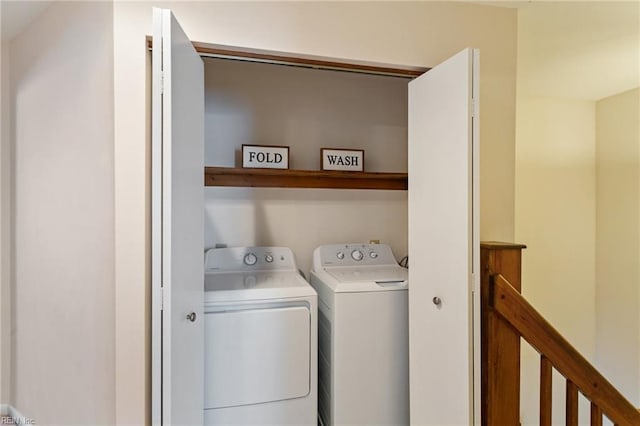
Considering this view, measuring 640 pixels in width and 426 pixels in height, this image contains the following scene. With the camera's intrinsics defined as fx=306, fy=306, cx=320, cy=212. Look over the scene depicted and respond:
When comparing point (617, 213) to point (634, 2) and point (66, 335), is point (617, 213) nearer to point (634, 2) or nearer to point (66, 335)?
point (634, 2)

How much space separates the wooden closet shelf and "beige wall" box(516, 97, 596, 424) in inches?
60.3

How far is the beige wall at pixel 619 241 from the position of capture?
2.74 meters

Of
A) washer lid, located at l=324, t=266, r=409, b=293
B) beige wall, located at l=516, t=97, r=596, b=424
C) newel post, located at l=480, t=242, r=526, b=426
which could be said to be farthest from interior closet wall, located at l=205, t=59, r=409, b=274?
beige wall, located at l=516, t=97, r=596, b=424

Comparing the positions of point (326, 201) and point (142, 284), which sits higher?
point (326, 201)

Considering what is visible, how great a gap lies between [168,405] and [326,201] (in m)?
1.64

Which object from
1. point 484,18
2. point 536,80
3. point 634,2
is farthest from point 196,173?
point 536,80

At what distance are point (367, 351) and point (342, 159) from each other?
1309 mm

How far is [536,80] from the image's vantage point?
258 centimetres

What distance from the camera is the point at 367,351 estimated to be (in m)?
1.68

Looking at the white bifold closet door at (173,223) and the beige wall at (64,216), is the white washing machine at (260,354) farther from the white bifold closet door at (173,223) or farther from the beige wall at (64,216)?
the beige wall at (64,216)

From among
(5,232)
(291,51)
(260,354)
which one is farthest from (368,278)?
(5,232)

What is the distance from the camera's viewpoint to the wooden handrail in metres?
1.27

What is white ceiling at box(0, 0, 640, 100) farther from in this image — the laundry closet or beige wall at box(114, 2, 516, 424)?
the laundry closet

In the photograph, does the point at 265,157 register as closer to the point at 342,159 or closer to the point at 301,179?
the point at 301,179
